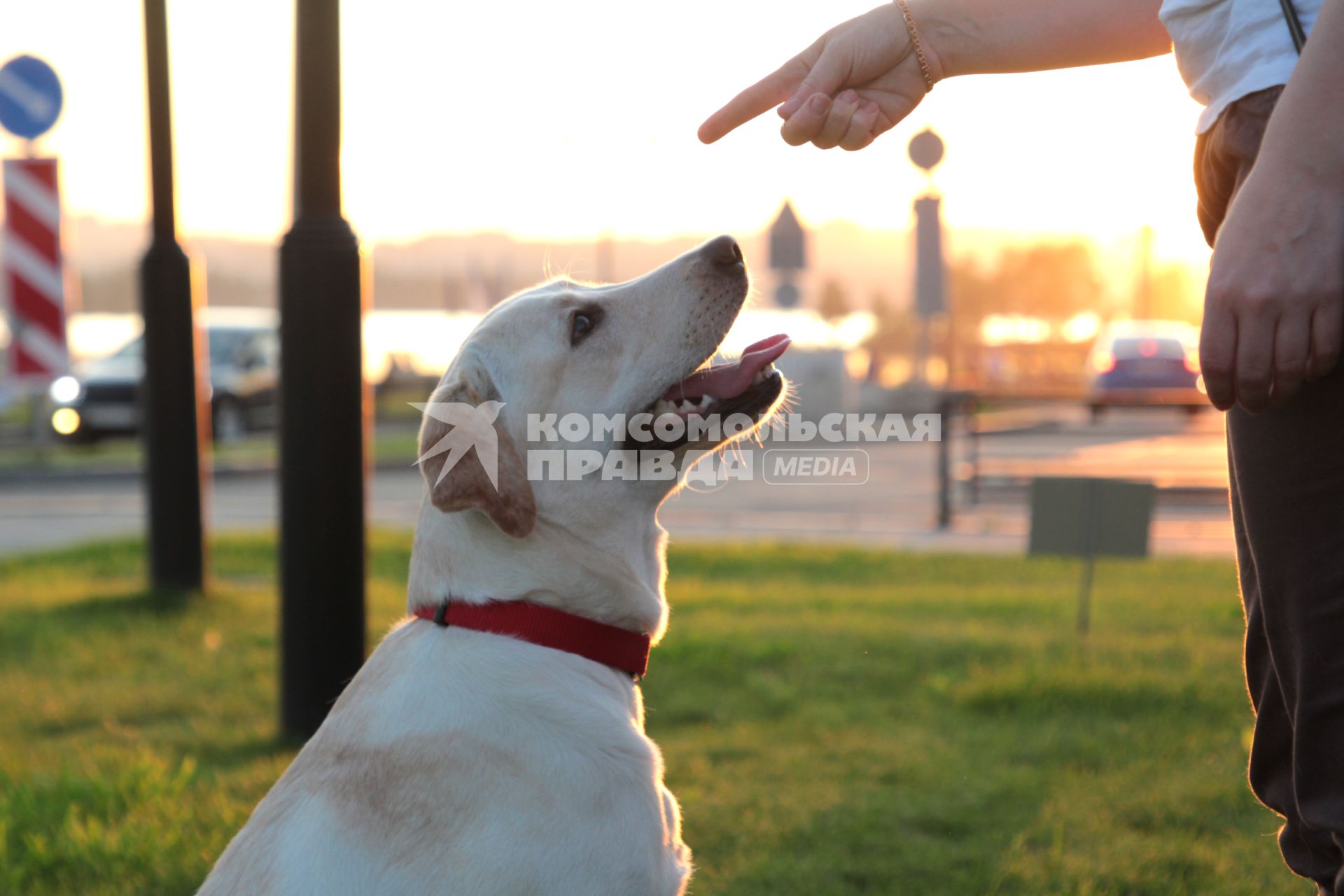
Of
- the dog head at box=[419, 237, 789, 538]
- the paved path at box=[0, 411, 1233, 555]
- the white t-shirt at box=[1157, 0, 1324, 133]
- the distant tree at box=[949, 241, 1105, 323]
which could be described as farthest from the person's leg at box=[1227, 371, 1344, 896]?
the distant tree at box=[949, 241, 1105, 323]

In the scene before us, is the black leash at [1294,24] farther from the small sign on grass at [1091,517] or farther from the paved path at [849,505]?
the paved path at [849,505]

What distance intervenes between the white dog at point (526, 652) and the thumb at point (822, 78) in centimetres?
64

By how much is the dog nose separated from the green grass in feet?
5.40

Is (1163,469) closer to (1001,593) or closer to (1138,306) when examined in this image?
(1001,593)

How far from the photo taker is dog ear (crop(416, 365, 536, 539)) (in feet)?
8.15

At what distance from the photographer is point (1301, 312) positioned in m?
1.53

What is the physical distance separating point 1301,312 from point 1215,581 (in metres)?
6.77

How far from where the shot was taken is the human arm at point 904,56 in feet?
7.39

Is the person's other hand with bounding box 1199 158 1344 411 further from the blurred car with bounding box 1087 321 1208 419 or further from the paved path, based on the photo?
the blurred car with bounding box 1087 321 1208 419

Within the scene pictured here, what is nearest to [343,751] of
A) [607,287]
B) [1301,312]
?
[607,287]

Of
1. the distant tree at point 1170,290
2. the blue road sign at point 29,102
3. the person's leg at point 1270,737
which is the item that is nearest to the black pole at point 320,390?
the person's leg at point 1270,737

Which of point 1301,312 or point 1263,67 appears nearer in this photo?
point 1301,312

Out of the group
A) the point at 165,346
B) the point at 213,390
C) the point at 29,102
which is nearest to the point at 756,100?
the point at 165,346

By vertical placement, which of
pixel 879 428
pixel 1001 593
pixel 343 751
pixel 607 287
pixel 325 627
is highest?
pixel 607 287
